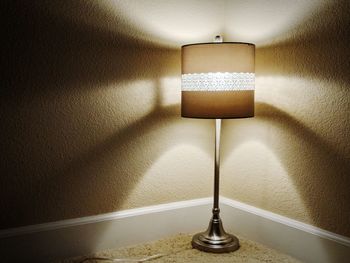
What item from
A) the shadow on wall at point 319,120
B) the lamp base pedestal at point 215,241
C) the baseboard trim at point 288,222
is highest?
the shadow on wall at point 319,120

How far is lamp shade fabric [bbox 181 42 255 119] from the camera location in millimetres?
2018

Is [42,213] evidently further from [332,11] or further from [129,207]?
[332,11]

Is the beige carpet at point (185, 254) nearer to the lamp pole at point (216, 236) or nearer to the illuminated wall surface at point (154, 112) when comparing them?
the lamp pole at point (216, 236)

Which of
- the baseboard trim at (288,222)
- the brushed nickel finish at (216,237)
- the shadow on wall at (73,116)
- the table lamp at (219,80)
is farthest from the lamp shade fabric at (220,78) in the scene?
the baseboard trim at (288,222)

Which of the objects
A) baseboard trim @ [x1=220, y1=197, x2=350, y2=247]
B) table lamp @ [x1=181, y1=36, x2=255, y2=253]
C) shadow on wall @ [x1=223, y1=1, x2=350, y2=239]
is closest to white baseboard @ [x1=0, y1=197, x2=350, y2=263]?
baseboard trim @ [x1=220, y1=197, x2=350, y2=247]

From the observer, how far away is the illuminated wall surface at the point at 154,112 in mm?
1973

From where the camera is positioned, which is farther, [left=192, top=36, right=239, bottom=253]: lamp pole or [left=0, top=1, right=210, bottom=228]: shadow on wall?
[left=192, top=36, right=239, bottom=253]: lamp pole

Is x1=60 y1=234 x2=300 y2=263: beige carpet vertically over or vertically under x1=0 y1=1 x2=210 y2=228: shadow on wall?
under

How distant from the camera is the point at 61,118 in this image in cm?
209

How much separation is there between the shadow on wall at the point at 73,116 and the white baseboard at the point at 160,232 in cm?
6

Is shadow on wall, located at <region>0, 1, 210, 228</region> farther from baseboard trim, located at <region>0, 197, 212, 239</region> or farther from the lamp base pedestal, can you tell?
the lamp base pedestal

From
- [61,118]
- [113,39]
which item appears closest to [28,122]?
[61,118]

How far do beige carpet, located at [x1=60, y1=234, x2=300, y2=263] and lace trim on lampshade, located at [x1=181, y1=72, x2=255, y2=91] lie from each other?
798 millimetres

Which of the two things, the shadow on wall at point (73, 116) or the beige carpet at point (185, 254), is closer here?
the shadow on wall at point (73, 116)
